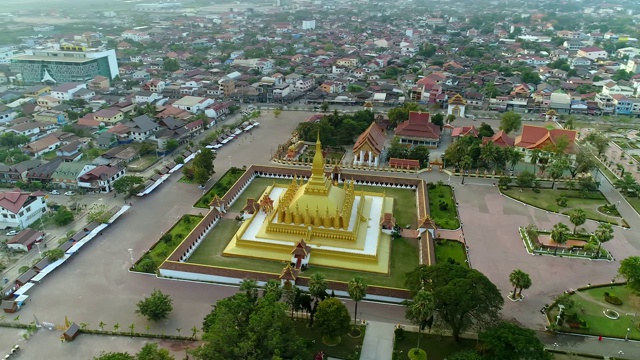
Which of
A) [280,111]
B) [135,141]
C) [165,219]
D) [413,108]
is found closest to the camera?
[165,219]

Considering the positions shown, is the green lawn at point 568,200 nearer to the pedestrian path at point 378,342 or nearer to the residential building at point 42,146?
the pedestrian path at point 378,342

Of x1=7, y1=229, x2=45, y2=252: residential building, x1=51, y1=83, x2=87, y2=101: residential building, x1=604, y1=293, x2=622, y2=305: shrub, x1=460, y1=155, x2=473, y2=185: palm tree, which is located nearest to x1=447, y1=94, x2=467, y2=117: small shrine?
x1=460, y1=155, x2=473, y2=185: palm tree

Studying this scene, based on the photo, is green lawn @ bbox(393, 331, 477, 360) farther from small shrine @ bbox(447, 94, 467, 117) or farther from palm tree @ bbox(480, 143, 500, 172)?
small shrine @ bbox(447, 94, 467, 117)

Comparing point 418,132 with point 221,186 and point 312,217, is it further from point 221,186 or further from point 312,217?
point 312,217

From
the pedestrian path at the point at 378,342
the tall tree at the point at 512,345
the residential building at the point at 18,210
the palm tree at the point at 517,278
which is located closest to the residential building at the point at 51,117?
the residential building at the point at 18,210

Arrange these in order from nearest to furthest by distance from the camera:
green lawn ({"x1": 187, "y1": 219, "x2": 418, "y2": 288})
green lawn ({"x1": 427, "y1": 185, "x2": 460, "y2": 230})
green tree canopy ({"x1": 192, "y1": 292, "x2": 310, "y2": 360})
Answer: green tree canopy ({"x1": 192, "y1": 292, "x2": 310, "y2": 360}) < green lawn ({"x1": 187, "y1": 219, "x2": 418, "y2": 288}) < green lawn ({"x1": 427, "y1": 185, "x2": 460, "y2": 230})

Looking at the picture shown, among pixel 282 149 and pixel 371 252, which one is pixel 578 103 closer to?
pixel 282 149

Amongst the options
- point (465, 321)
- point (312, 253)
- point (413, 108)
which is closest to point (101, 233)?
point (312, 253)
